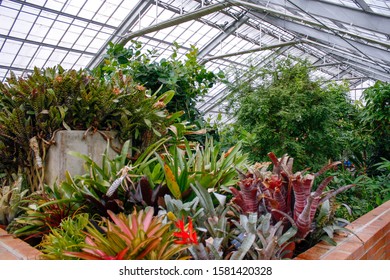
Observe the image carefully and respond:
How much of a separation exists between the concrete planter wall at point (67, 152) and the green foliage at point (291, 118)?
1633 mm

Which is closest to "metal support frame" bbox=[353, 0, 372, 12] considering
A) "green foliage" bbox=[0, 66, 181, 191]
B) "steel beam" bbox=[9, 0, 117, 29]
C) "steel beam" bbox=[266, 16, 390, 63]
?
"steel beam" bbox=[266, 16, 390, 63]

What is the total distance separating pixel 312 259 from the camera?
1579 mm

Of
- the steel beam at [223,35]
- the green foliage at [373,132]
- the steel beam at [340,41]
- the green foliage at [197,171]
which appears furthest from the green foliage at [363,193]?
the steel beam at [223,35]

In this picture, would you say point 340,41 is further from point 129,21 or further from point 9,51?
point 9,51

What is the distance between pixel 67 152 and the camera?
7.53 feet

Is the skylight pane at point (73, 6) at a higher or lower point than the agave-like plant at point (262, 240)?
higher

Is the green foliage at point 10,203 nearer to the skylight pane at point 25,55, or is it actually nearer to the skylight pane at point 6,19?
the skylight pane at point 6,19

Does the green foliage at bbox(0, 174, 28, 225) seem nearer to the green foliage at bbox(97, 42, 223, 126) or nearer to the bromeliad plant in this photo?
the bromeliad plant

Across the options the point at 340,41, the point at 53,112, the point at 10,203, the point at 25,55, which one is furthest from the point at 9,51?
the point at 10,203

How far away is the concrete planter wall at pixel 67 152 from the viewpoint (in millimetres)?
2330

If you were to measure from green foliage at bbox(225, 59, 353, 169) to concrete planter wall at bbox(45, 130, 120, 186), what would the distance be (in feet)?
5.36

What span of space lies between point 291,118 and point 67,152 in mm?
2116
